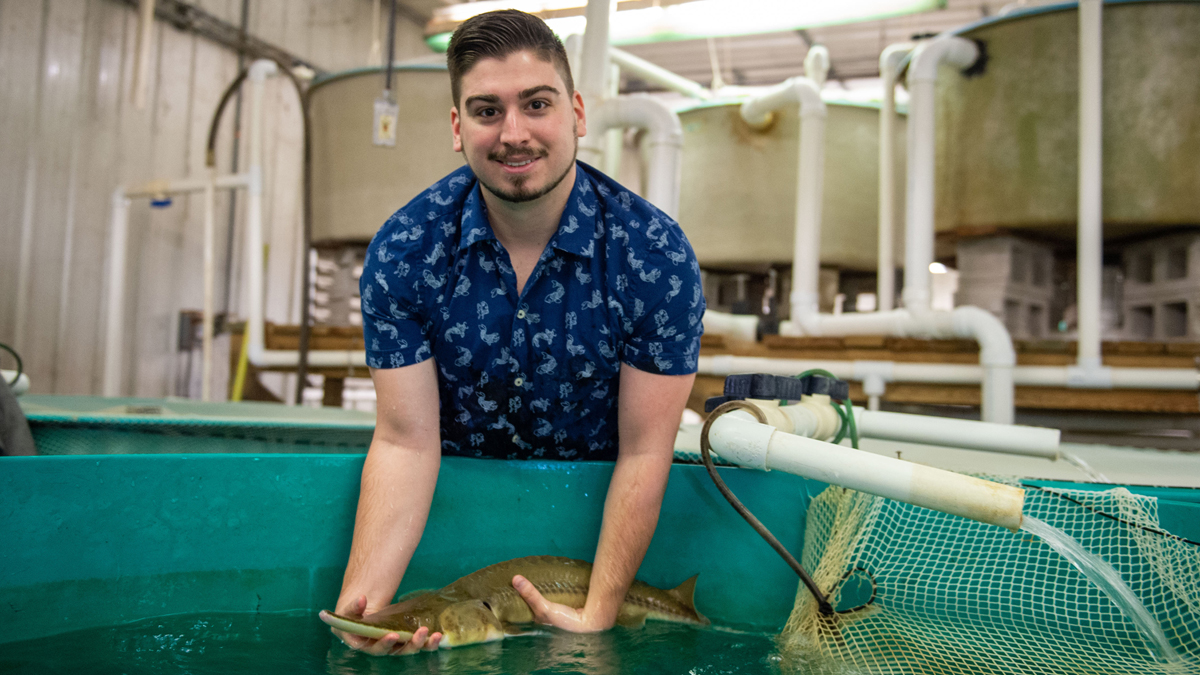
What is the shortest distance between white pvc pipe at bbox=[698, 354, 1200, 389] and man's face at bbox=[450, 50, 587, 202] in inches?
83.0

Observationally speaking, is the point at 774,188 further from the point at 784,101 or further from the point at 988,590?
the point at 988,590

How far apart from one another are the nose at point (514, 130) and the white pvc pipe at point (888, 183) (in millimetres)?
3307

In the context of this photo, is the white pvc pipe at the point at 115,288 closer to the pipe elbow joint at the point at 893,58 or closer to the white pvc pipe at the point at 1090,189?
the pipe elbow joint at the point at 893,58

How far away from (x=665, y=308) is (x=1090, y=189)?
2.79 meters

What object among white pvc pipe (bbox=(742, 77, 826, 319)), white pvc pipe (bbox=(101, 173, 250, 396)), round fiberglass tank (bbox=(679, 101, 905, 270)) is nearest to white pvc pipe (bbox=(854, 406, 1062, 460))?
white pvc pipe (bbox=(742, 77, 826, 319))

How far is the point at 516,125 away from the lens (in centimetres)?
127

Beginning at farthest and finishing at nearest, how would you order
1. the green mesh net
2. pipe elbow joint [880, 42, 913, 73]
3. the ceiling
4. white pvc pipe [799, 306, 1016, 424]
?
the ceiling
pipe elbow joint [880, 42, 913, 73]
white pvc pipe [799, 306, 1016, 424]
the green mesh net

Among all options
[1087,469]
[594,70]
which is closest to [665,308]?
[1087,469]

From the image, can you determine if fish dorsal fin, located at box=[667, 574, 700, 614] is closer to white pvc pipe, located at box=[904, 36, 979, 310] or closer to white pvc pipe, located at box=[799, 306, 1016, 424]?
white pvc pipe, located at box=[799, 306, 1016, 424]

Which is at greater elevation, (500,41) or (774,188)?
(774,188)

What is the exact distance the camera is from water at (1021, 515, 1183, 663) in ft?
3.44

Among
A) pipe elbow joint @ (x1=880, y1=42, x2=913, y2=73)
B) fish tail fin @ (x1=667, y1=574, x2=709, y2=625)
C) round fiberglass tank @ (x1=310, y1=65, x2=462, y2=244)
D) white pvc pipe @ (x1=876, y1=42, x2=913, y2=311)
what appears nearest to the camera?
fish tail fin @ (x1=667, y1=574, x2=709, y2=625)

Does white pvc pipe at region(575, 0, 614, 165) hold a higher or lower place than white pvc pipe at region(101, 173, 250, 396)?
higher

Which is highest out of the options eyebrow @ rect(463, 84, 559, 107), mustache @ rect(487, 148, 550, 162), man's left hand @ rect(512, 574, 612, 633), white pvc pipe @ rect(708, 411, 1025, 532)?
eyebrow @ rect(463, 84, 559, 107)
